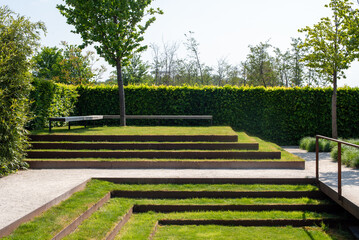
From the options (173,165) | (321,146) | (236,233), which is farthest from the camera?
(321,146)

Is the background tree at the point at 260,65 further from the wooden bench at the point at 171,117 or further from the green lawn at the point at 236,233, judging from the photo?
the green lawn at the point at 236,233

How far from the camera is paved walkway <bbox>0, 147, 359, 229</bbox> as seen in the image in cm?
511

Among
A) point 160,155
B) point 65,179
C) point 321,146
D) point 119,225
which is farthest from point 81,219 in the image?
point 321,146

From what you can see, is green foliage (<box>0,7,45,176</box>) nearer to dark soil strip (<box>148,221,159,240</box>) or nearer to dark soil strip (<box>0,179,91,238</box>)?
dark soil strip (<box>0,179,91,238</box>)

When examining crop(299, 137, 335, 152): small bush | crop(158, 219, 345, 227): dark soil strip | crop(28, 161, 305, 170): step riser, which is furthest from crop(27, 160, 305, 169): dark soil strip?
crop(299, 137, 335, 152): small bush

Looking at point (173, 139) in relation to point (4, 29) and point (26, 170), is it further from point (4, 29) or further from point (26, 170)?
point (4, 29)

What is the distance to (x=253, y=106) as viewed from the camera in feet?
50.5

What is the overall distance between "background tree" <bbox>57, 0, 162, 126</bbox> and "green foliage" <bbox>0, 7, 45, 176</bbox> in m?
4.93

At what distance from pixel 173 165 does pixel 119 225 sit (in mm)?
3782

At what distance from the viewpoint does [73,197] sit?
228 inches

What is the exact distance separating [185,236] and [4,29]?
6.78 meters

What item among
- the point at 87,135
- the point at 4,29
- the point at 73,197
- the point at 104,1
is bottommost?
the point at 73,197

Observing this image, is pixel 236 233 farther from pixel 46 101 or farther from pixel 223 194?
pixel 46 101

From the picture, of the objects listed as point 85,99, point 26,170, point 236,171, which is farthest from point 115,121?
point 236,171
